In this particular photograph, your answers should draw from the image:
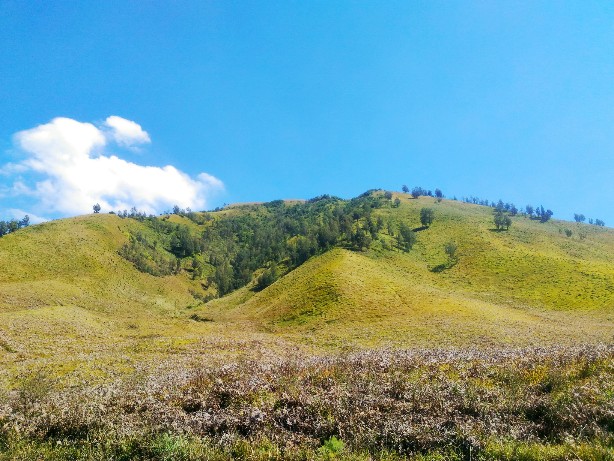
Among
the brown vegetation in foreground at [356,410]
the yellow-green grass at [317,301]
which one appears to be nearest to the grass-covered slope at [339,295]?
the yellow-green grass at [317,301]

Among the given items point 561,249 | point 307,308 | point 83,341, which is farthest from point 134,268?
point 561,249

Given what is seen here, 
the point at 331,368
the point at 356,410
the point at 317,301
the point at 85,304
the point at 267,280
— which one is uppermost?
the point at 267,280

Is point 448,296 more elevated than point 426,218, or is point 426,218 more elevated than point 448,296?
point 426,218

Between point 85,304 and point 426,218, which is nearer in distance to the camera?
point 85,304

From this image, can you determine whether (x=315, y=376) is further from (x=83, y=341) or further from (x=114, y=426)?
(x=83, y=341)

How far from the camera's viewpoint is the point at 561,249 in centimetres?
13350

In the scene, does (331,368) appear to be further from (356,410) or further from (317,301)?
(317,301)

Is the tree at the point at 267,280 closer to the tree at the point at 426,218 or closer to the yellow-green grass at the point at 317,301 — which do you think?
the yellow-green grass at the point at 317,301

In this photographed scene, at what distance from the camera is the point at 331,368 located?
14281 millimetres

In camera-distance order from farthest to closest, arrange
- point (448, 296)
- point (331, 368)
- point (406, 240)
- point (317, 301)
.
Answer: point (406, 240)
point (448, 296)
point (317, 301)
point (331, 368)

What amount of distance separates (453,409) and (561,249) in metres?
155

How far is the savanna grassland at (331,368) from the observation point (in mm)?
8245

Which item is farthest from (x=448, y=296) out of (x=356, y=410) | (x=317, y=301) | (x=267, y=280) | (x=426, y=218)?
(x=426, y=218)

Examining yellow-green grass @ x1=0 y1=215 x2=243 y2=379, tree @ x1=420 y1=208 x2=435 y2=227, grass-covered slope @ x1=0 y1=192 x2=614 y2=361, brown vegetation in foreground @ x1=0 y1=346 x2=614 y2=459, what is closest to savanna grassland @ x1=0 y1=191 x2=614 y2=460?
brown vegetation in foreground @ x1=0 y1=346 x2=614 y2=459
